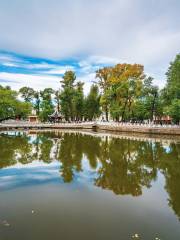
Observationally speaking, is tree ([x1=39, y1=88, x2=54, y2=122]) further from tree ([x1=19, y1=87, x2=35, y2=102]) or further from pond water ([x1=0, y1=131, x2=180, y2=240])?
pond water ([x1=0, y1=131, x2=180, y2=240])

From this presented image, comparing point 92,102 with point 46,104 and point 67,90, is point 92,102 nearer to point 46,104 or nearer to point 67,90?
point 67,90

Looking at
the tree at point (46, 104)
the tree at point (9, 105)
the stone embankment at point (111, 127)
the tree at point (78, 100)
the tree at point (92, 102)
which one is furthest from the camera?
the tree at point (46, 104)

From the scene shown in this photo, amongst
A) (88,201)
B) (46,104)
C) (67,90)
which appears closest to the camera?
(88,201)

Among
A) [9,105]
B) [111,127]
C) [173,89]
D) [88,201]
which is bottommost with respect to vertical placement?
[88,201]

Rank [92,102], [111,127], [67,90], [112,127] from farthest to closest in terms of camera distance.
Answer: [92,102] → [67,90] → [111,127] → [112,127]

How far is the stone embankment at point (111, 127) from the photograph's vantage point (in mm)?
38406

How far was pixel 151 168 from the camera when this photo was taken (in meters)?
14.3

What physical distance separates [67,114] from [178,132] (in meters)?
32.6

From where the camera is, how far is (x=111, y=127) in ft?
155

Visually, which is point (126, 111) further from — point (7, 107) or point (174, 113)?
point (7, 107)

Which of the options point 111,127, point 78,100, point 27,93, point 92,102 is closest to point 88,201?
point 111,127

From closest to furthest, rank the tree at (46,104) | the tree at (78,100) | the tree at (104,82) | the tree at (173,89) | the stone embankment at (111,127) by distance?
the tree at (173,89), the stone embankment at (111,127), the tree at (104,82), the tree at (78,100), the tree at (46,104)

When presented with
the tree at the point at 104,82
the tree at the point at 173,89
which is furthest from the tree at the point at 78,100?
the tree at the point at 173,89

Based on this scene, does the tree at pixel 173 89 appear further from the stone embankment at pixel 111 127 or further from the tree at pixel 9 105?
the tree at pixel 9 105
